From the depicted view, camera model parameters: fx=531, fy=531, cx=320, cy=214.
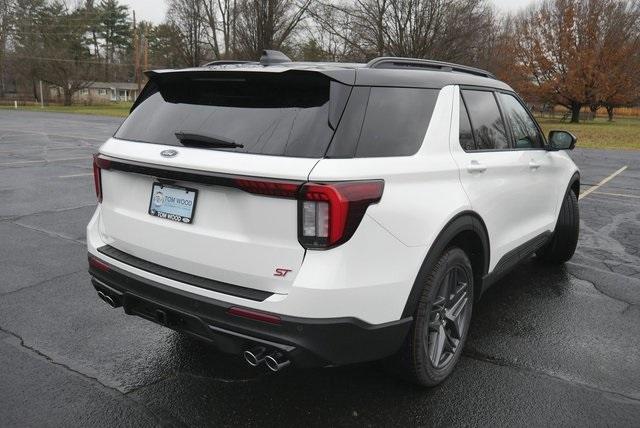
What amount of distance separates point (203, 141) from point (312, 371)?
61.5 inches

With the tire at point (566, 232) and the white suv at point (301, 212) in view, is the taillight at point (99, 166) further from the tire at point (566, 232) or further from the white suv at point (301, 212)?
the tire at point (566, 232)

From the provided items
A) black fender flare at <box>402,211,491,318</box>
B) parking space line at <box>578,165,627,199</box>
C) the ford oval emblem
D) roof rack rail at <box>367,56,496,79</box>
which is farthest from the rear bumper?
parking space line at <box>578,165,627,199</box>

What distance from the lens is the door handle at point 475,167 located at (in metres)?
3.07

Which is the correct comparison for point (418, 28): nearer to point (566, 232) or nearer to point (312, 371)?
point (566, 232)

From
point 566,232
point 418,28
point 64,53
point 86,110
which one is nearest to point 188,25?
point 86,110

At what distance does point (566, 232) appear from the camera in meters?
5.13

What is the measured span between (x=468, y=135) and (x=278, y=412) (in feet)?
6.36

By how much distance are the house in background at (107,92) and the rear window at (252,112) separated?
71884mm

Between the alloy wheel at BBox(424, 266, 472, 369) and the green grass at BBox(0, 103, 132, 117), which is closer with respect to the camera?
the alloy wheel at BBox(424, 266, 472, 369)

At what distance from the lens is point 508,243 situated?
3701mm

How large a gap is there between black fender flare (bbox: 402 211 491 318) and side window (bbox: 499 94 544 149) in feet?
3.76

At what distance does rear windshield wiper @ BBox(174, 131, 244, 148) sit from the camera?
97.9 inches

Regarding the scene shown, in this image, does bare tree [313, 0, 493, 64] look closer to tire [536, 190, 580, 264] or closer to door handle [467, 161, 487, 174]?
tire [536, 190, 580, 264]

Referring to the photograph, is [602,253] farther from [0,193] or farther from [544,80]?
[544,80]
